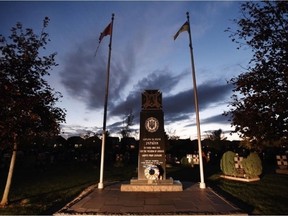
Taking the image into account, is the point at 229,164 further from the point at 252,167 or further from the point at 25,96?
the point at 25,96

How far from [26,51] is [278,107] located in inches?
333

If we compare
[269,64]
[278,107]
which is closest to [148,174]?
[278,107]

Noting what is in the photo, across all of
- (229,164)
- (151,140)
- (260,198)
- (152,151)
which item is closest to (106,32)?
(151,140)

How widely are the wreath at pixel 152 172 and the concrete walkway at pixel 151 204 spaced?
0.99 m

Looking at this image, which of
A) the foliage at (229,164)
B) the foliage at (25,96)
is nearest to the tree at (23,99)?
the foliage at (25,96)

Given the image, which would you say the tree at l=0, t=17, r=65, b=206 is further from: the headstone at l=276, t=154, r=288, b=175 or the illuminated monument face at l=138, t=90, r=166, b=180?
the headstone at l=276, t=154, r=288, b=175

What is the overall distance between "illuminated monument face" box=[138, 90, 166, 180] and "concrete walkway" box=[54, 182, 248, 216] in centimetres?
132

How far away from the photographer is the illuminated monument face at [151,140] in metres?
10.3

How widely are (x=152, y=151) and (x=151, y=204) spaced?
11.6 ft

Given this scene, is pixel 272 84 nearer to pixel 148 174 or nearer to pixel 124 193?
pixel 148 174

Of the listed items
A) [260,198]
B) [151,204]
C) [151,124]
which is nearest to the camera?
[151,204]

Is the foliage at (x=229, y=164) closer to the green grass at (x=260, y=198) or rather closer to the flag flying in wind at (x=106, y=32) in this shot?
the green grass at (x=260, y=198)

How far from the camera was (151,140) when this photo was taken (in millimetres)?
10836

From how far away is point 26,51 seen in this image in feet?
26.0
